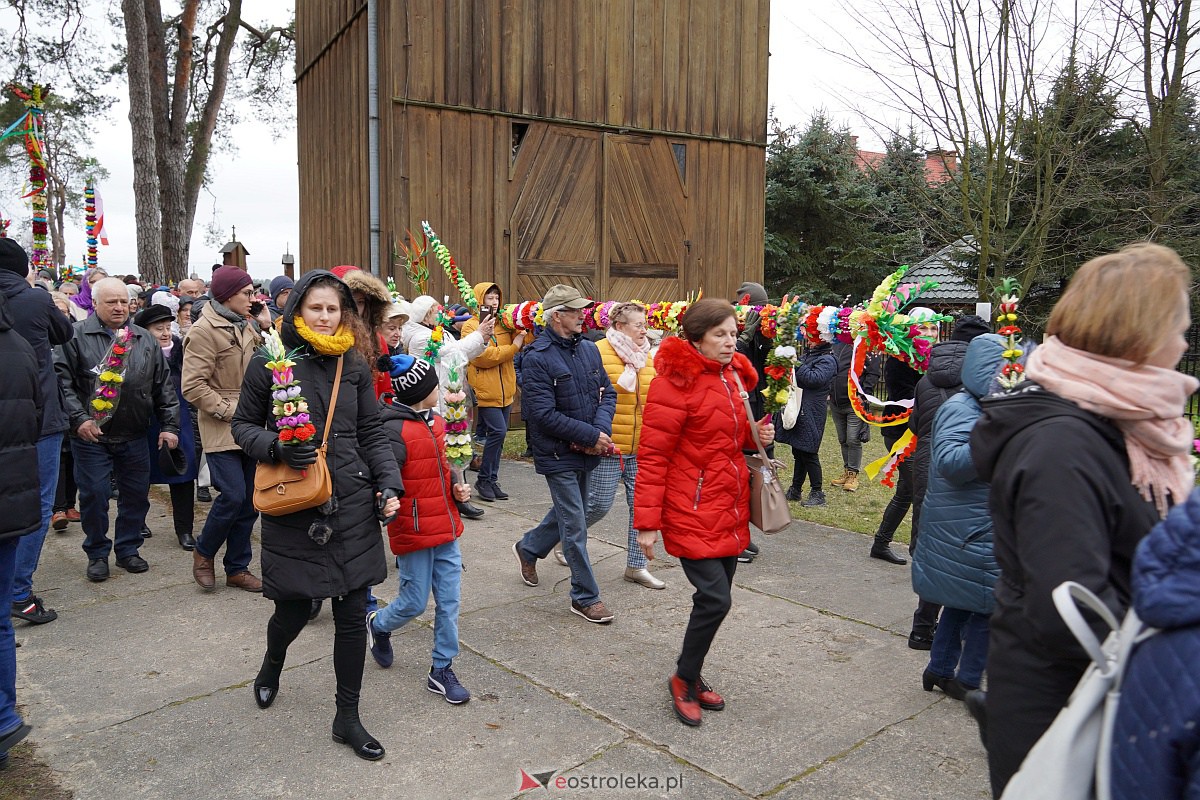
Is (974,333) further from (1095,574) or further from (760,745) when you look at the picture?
(1095,574)

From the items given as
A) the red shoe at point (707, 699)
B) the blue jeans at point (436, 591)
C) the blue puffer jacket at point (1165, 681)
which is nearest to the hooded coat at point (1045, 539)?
the blue puffer jacket at point (1165, 681)

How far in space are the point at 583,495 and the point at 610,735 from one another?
2.00 metres

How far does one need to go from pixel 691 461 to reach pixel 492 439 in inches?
182

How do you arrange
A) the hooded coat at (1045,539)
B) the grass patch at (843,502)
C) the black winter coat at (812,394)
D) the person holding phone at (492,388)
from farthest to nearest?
Result: the person holding phone at (492,388), the black winter coat at (812,394), the grass patch at (843,502), the hooded coat at (1045,539)

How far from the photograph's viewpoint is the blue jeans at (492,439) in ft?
27.2

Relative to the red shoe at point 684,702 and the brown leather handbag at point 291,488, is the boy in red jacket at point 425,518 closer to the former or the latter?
the brown leather handbag at point 291,488

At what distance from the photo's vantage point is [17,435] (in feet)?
11.8

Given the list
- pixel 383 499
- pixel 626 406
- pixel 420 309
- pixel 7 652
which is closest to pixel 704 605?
pixel 383 499

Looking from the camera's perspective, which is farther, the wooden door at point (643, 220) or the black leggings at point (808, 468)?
the wooden door at point (643, 220)

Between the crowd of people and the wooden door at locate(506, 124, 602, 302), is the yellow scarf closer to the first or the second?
the crowd of people

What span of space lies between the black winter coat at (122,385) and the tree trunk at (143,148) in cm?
1305

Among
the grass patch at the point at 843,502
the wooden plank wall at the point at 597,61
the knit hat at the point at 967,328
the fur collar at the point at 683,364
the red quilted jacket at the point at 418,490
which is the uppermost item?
the wooden plank wall at the point at 597,61

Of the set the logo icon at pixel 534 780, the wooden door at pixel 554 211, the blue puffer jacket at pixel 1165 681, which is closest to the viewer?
the blue puffer jacket at pixel 1165 681

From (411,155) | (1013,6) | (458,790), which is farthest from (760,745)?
(1013,6)
